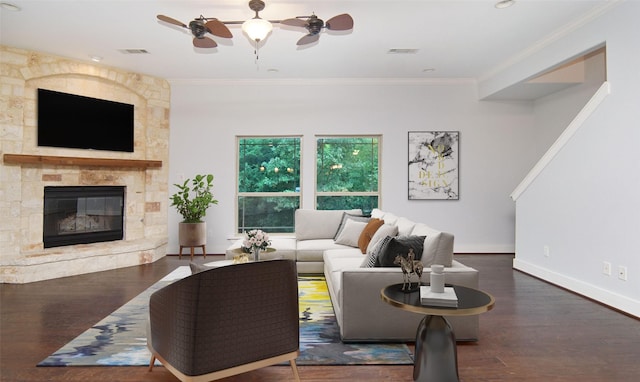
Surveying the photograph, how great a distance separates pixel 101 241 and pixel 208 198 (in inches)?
65.3

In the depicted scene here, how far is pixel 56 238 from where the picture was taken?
18.6ft

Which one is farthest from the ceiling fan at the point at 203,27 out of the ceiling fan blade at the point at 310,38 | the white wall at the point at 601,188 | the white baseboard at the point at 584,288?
the white baseboard at the point at 584,288

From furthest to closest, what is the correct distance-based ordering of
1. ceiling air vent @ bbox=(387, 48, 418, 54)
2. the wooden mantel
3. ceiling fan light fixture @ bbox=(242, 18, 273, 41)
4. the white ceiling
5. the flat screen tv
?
the flat screen tv < ceiling air vent @ bbox=(387, 48, 418, 54) < the wooden mantel < the white ceiling < ceiling fan light fixture @ bbox=(242, 18, 273, 41)

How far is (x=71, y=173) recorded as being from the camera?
5805 mm

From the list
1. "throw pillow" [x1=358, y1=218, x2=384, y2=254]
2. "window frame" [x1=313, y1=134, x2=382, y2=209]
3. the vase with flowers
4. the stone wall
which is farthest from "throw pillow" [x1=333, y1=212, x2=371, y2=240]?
the stone wall

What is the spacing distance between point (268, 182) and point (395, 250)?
4220 millimetres

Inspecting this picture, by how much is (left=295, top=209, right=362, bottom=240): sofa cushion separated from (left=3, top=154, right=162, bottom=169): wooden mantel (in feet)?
8.44

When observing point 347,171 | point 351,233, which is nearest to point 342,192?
point 347,171

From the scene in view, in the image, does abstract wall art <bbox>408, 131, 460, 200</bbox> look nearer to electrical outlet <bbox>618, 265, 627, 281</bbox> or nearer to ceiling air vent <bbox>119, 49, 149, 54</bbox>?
electrical outlet <bbox>618, 265, 627, 281</bbox>

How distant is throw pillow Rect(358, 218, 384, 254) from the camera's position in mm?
4566

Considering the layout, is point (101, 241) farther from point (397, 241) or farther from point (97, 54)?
point (397, 241)

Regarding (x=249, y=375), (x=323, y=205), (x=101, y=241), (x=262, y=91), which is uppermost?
(x=262, y=91)

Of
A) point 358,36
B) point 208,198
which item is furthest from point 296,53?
point 208,198

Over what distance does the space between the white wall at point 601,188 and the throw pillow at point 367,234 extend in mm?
2153
